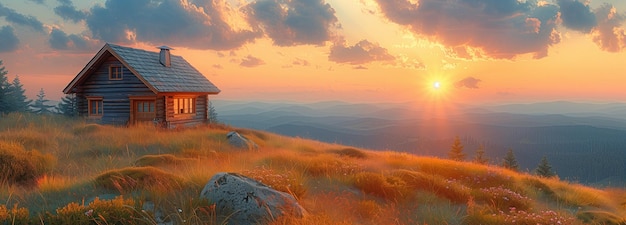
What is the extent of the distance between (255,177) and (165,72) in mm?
20416

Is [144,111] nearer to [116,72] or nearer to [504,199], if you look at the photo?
[116,72]

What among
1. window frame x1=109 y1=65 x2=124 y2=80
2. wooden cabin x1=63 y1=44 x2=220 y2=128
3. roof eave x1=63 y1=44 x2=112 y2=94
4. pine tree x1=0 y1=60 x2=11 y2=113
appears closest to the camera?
wooden cabin x1=63 y1=44 x2=220 y2=128

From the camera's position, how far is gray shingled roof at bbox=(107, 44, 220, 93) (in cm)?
2348

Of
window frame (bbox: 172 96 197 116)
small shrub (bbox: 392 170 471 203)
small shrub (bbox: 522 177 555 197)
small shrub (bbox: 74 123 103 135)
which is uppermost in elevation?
window frame (bbox: 172 96 197 116)

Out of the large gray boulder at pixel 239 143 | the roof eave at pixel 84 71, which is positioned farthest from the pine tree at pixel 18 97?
the large gray boulder at pixel 239 143

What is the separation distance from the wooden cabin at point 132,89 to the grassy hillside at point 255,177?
7934 millimetres

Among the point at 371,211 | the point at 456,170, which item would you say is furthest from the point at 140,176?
the point at 456,170

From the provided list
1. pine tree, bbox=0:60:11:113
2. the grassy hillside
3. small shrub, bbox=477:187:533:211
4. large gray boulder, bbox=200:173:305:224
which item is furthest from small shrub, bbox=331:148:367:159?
pine tree, bbox=0:60:11:113

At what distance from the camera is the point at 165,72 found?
25641 mm

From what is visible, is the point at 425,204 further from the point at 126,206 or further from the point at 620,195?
the point at 620,195

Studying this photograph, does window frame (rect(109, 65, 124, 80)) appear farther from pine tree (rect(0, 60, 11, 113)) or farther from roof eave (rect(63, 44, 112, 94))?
pine tree (rect(0, 60, 11, 113))

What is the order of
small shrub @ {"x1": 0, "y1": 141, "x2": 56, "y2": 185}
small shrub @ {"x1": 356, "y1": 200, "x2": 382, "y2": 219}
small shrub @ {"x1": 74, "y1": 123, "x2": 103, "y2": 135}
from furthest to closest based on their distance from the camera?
small shrub @ {"x1": 74, "y1": 123, "x2": 103, "y2": 135} → small shrub @ {"x1": 0, "y1": 141, "x2": 56, "y2": 185} → small shrub @ {"x1": 356, "y1": 200, "x2": 382, "y2": 219}

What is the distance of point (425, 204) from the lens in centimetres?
890

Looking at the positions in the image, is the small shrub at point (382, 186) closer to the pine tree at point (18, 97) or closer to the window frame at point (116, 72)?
the window frame at point (116, 72)
